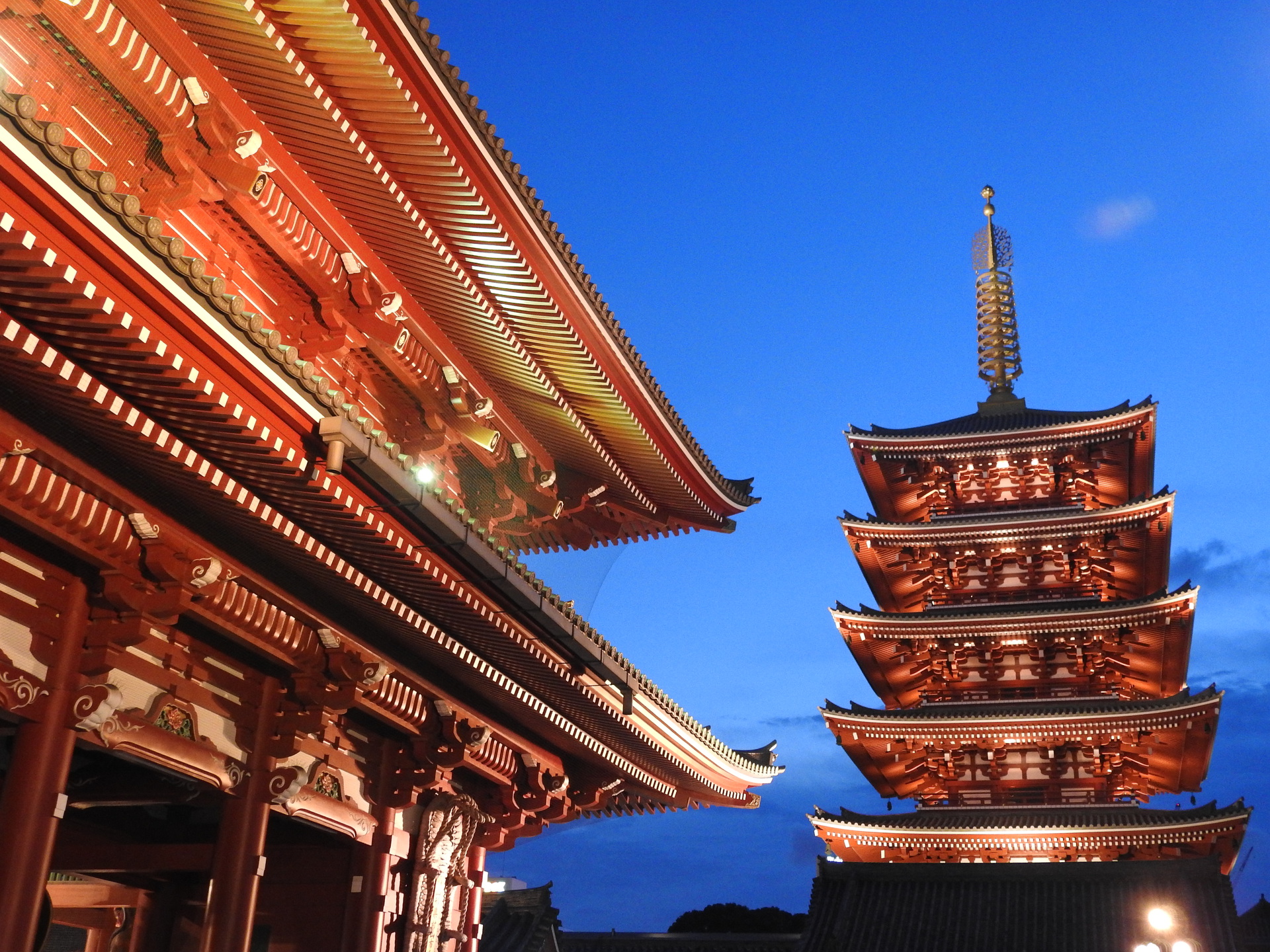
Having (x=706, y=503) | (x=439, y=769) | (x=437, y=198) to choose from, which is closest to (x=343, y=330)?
(x=437, y=198)

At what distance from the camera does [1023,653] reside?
3098 cm

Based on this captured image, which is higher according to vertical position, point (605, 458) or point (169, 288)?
point (605, 458)

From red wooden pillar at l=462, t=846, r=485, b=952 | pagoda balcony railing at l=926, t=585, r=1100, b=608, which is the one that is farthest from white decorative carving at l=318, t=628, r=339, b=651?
pagoda balcony railing at l=926, t=585, r=1100, b=608

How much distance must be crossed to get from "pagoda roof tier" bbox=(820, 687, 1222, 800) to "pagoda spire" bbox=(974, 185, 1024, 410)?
12.3 meters

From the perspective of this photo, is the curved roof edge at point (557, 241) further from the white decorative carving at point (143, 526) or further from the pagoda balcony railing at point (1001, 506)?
the pagoda balcony railing at point (1001, 506)

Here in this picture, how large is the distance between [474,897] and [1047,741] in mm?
19324

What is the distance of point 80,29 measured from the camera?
865cm

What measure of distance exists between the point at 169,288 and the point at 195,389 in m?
0.70

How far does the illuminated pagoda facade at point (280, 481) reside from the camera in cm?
690

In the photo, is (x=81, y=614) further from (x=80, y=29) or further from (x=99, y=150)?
(x=80, y=29)

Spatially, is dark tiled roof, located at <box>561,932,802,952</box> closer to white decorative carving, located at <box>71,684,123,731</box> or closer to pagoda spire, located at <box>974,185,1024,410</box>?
pagoda spire, located at <box>974,185,1024,410</box>

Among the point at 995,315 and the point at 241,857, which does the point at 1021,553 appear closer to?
the point at 995,315

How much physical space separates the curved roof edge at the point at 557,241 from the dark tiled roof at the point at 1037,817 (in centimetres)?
1344

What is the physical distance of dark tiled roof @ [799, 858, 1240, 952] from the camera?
23.6 meters
